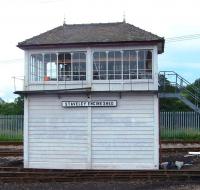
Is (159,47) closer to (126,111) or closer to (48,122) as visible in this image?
(126,111)

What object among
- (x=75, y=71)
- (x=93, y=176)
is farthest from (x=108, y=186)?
(x=75, y=71)


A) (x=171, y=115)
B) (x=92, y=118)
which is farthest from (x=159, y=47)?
(x=171, y=115)

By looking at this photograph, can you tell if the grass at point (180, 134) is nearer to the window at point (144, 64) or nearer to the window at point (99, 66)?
the window at point (144, 64)

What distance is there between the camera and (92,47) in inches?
752

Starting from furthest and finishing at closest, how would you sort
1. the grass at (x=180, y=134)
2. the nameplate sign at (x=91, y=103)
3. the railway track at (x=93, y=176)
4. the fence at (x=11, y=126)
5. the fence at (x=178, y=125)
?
1. the fence at (x=11, y=126)
2. the fence at (x=178, y=125)
3. the grass at (x=180, y=134)
4. the nameplate sign at (x=91, y=103)
5. the railway track at (x=93, y=176)

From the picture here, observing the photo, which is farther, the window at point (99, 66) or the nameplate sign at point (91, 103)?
the window at point (99, 66)

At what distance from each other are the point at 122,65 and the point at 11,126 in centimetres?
1930

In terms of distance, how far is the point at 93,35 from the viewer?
64.4 ft

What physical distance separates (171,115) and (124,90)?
659 inches

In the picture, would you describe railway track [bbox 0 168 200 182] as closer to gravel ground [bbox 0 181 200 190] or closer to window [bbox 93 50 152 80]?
gravel ground [bbox 0 181 200 190]

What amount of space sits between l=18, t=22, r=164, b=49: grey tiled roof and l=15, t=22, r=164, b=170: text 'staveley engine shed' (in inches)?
1.5

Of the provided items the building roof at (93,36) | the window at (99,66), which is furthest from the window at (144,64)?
the window at (99,66)

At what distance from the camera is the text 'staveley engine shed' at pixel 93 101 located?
18609 mm

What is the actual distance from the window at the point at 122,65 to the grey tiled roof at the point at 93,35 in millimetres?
525
